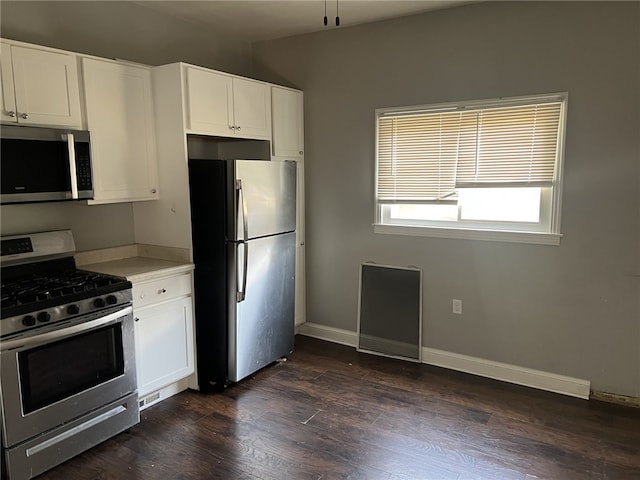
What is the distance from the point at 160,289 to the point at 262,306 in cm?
76

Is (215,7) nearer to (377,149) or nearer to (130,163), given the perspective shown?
(130,163)

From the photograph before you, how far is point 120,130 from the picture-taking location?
2.93 metres

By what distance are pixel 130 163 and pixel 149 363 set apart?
1.27 metres

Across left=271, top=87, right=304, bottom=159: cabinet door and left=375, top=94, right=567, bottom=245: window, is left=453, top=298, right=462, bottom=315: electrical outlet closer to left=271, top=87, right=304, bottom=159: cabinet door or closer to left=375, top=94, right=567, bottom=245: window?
left=375, top=94, right=567, bottom=245: window

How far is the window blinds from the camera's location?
310 cm

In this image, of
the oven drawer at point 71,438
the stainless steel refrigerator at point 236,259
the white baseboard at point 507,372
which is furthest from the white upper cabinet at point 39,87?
the white baseboard at point 507,372

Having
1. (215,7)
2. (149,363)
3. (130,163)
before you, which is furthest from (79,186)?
(215,7)

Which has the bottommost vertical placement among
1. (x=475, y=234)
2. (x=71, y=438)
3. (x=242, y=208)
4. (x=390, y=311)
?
(x=71, y=438)

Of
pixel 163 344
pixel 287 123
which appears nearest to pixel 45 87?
pixel 163 344

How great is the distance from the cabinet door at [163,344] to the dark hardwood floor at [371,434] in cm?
21

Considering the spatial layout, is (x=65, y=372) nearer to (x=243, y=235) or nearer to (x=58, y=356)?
(x=58, y=356)

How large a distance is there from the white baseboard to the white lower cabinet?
151 cm

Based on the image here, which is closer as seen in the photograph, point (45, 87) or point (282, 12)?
point (45, 87)

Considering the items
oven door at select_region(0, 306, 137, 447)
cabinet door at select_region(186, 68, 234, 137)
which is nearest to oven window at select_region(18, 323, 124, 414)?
oven door at select_region(0, 306, 137, 447)
